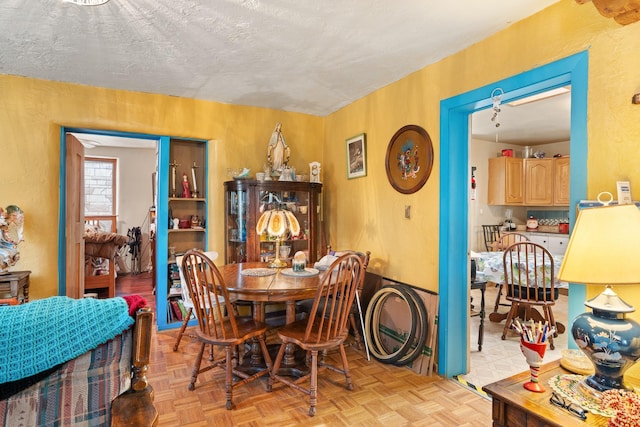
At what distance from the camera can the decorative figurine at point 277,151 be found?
382cm

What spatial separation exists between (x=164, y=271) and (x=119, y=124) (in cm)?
150

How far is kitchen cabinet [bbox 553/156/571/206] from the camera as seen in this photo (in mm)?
5645

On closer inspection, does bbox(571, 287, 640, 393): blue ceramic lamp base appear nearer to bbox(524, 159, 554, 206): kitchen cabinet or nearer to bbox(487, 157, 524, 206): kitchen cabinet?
bbox(487, 157, 524, 206): kitchen cabinet

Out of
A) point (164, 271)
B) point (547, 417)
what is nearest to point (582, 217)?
point (547, 417)

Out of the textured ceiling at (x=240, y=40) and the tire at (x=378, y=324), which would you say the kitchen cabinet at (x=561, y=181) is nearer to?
the textured ceiling at (x=240, y=40)

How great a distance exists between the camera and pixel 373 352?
119 inches

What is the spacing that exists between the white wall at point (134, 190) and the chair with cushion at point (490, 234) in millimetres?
6076

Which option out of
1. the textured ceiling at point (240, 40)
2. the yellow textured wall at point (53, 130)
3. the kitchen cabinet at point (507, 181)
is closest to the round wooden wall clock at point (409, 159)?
the textured ceiling at point (240, 40)

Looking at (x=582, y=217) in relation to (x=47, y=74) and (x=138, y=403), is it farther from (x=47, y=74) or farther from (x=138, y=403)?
(x=47, y=74)

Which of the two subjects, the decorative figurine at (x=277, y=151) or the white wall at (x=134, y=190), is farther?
the white wall at (x=134, y=190)

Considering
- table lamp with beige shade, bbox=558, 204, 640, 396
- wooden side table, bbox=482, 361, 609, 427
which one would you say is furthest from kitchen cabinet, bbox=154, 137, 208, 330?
table lamp with beige shade, bbox=558, 204, 640, 396

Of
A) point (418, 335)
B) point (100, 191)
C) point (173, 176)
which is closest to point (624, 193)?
point (418, 335)

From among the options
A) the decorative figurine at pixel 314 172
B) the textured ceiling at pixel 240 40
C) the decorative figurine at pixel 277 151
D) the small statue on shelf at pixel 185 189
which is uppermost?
the textured ceiling at pixel 240 40

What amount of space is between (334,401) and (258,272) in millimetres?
1109
